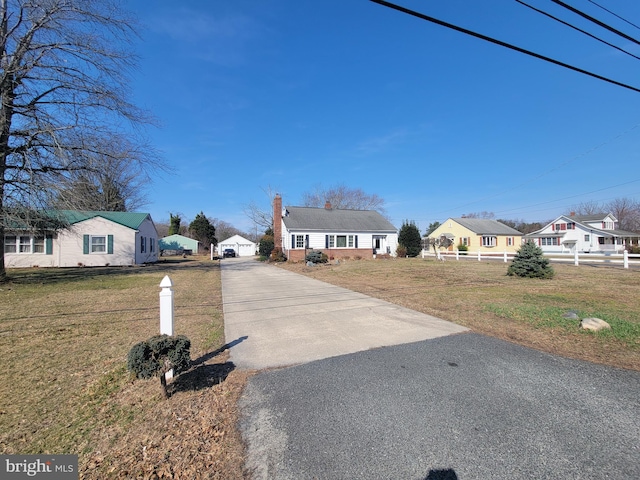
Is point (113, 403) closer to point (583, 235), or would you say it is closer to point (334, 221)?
point (334, 221)

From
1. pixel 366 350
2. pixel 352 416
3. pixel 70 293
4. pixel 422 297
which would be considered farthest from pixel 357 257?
pixel 352 416

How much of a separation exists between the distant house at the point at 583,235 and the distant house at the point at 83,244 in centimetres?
4586

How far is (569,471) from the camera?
7.13 feet

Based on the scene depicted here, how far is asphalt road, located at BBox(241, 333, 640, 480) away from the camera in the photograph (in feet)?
7.38

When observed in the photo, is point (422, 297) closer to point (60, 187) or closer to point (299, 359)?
point (299, 359)

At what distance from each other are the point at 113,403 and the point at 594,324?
7.42m

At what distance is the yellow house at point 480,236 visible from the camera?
4344cm

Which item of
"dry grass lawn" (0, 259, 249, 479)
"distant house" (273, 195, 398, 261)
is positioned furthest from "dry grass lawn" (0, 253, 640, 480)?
"distant house" (273, 195, 398, 261)

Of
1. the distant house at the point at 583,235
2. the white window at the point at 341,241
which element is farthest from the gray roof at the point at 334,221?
the distant house at the point at 583,235

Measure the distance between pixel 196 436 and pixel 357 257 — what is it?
85.0 feet

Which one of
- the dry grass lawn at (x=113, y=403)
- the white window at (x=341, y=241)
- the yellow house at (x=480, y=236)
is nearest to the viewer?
the dry grass lawn at (x=113, y=403)

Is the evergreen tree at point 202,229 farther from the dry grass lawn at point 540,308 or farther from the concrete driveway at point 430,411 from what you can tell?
the concrete driveway at point 430,411

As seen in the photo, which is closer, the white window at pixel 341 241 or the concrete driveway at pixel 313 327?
the concrete driveway at pixel 313 327

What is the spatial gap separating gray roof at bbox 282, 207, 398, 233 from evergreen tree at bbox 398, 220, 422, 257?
1057mm
